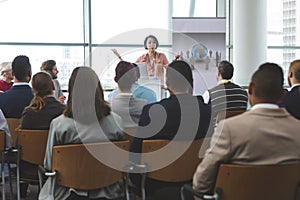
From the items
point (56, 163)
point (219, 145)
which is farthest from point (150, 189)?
point (219, 145)

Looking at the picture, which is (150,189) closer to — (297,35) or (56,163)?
(56,163)

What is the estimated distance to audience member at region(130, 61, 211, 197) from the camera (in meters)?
3.14

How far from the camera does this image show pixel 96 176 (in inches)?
119

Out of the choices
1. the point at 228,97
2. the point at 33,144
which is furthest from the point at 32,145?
the point at 228,97

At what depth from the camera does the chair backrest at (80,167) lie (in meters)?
2.97

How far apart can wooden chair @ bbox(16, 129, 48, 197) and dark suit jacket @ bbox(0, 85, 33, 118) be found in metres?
0.85

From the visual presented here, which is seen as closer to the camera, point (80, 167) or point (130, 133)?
point (80, 167)

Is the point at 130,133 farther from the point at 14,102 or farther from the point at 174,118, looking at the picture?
the point at 14,102

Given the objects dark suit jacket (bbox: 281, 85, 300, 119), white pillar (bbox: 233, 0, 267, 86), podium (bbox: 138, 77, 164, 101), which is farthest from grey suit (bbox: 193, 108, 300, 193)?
white pillar (bbox: 233, 0, 267, 86)

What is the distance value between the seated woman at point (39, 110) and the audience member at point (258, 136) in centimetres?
170

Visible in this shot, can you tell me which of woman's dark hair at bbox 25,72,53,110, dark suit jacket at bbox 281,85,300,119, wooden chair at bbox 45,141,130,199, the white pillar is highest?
the white pillar

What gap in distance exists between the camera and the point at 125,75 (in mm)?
4289

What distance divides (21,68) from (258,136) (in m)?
2.92

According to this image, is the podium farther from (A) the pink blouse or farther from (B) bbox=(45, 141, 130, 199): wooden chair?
(B) bbox=(45, 141, 130, 199): wooden chair
